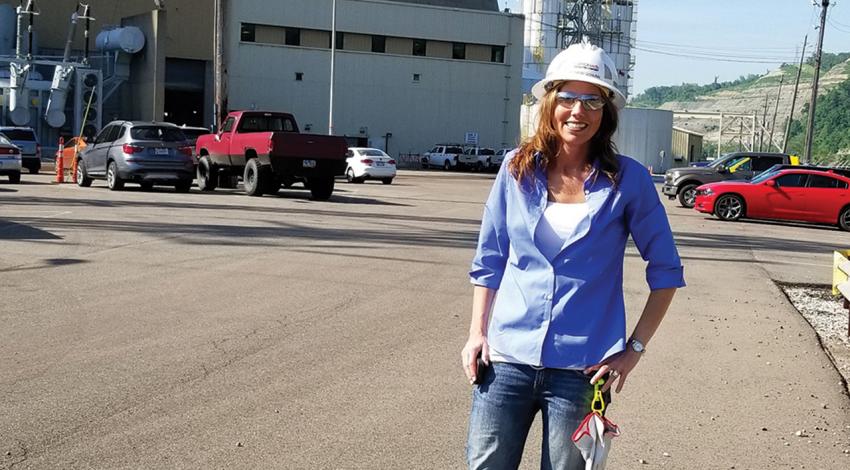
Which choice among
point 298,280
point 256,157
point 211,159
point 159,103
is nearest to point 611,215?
point 298,280

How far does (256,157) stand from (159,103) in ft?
104

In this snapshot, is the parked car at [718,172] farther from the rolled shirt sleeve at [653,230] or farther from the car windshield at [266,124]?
the rolled shirt sleeve at [653,230]

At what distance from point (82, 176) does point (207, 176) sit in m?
3.20

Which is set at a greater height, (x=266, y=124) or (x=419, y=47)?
(x=419, y=47)

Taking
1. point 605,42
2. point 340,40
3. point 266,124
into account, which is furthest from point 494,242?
point 605,42

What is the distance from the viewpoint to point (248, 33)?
69312 mm

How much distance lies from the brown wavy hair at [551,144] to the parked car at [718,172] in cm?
3200

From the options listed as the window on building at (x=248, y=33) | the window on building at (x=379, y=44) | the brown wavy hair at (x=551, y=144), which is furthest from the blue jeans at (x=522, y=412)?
the window on building at (x=379, y=44)

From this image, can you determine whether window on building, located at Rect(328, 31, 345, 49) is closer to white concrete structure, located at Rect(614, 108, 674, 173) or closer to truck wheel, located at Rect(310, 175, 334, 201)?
white concrete structure, located at Rect(614, 108, 674, 173)

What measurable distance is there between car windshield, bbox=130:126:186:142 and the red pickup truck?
4.48 ft

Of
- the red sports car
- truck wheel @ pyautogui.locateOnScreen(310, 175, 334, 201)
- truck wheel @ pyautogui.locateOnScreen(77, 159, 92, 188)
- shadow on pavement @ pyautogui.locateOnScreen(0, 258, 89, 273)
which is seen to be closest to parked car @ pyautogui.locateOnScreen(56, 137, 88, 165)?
truck wheel @ pyautogui.locateOnScreen(77, 159, 92, 188)

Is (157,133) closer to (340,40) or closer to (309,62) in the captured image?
(309,62)

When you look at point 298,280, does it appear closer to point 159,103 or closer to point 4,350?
point 4,350

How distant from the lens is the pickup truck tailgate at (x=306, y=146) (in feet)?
89.8
